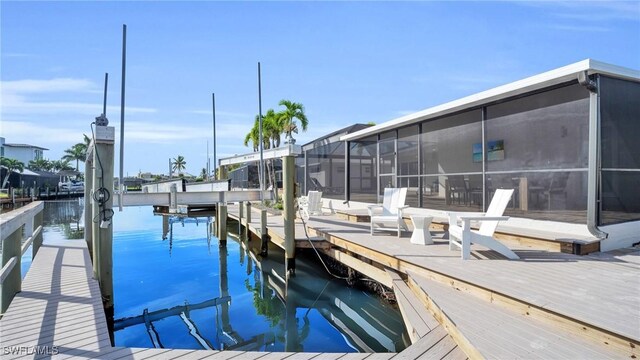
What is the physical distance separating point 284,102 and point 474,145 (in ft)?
53.7

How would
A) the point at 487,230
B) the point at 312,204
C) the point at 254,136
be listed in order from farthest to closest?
1. the point at 254,136
2. the point at 312,204
3. the point at 487,230

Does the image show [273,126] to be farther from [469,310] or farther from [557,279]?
[469,310]

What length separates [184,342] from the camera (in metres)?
4.21

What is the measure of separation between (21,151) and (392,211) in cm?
7093

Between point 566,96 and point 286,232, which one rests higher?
point 566,96

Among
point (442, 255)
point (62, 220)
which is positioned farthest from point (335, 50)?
point (62, 220)

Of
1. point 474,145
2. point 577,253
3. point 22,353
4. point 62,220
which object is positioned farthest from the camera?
point 62,220

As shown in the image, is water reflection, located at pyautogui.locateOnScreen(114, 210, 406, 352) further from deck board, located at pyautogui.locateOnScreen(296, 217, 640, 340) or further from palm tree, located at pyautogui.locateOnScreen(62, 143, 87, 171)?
palm tree, located at pyautogui.locateOnScreen(62, 143, 87, 171)

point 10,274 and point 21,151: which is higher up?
point 21,151

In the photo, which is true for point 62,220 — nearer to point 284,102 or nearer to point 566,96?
point 284,102

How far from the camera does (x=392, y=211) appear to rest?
6887 mm

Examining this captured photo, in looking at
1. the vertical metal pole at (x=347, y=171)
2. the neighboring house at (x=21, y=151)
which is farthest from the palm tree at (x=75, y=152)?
the vertical metal pole at (x=347, y=171)

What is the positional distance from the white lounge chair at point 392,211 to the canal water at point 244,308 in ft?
4.36

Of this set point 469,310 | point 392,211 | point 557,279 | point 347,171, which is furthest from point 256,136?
point 469,310
